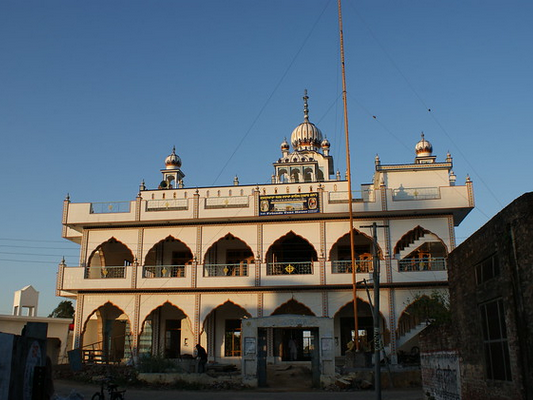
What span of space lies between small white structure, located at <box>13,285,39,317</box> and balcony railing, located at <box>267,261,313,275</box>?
1817cm

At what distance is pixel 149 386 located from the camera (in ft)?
73.4

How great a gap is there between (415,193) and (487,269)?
18.7 m

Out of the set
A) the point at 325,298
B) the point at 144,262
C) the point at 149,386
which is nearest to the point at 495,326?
the point at 149,386

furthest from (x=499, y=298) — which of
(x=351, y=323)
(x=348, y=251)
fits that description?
(x=348, y=251)

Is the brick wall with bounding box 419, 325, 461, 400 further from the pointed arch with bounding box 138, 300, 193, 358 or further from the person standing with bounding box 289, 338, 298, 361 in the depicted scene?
the pointed arch with bounding box 138, 300, 193, 358

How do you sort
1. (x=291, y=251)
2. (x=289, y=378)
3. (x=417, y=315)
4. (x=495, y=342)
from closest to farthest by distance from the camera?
(x=495, y=342) → (x=289, y=378) → (x=417, y=315) → (x=291, y=251)

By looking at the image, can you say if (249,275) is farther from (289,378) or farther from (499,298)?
(499,298)

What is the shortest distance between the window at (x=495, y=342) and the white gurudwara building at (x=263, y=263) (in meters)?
16.6

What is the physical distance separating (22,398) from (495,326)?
28.5 ft

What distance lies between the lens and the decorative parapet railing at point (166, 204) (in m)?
31.0

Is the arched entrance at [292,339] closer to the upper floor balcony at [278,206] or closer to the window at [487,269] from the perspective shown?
the upper floor balcony at [278,206]

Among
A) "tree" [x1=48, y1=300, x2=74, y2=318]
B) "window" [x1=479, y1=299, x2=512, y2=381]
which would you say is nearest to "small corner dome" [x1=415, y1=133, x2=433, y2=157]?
"window" [x1=479, y1=299, x2=512, y2=381]

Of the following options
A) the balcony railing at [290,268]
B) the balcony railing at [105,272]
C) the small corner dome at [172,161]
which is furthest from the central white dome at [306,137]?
the balcony railing at [105,272]

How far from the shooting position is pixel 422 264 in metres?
28.7
